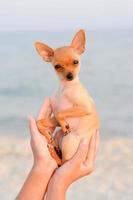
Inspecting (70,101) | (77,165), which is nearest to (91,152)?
(77,165)

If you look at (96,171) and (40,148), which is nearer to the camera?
(40,148)

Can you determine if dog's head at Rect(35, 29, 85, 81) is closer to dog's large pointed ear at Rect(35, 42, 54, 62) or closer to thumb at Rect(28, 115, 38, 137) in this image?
dog's large pointed ear at Rect(35, 42, 54, 62)

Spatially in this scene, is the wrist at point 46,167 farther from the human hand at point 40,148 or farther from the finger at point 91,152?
the finger at point 91,152

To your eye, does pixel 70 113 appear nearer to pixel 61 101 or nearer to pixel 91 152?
pixel 61 101

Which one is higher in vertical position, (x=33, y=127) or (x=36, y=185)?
(x=33, y=127)

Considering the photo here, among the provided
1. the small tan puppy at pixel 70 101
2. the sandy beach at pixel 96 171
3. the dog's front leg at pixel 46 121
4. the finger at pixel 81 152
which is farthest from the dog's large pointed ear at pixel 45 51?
the sandy beach at pixel 96 171

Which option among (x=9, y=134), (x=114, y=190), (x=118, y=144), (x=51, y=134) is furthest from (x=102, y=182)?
(x=51, y=134)

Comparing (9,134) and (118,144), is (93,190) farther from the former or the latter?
(9,134)
